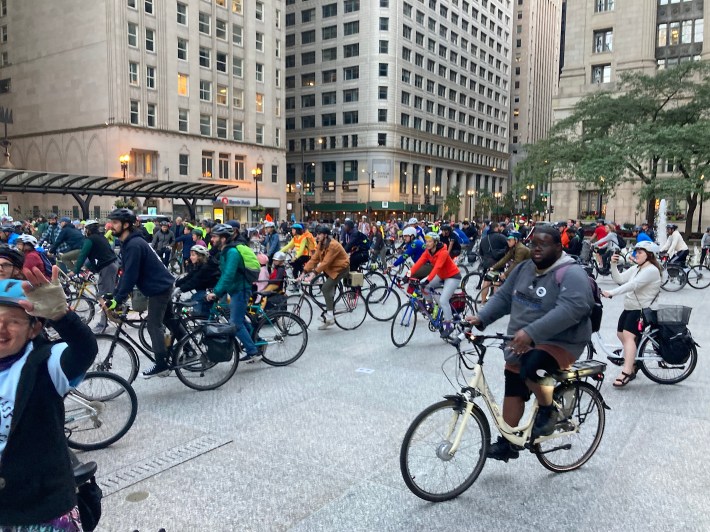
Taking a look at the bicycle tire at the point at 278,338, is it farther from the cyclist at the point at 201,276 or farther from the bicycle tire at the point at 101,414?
the bicycle tire at the point at 101,414

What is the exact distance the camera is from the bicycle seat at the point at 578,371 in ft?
14.5

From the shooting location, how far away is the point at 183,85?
53969mm

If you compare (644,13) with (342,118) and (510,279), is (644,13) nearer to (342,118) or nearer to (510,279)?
(342,118)

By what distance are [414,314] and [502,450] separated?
5.21 m

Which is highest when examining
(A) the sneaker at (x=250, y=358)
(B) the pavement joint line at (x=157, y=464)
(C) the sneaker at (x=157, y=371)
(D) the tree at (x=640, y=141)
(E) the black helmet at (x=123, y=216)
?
(D) the tree at (x=640, y=141)

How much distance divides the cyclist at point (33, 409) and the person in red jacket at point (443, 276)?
7.49m

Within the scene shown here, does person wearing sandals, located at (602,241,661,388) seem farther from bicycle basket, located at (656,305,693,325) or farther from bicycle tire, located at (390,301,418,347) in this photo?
bicycle tire, located at (390,301,418,347)

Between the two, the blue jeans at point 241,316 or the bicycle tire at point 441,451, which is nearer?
the bicycle tire at point 441,451

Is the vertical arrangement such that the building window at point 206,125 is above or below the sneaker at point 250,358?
above

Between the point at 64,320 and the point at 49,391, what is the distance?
298 mm

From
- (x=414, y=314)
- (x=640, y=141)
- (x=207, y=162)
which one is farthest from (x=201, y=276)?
(x=207, y=162)

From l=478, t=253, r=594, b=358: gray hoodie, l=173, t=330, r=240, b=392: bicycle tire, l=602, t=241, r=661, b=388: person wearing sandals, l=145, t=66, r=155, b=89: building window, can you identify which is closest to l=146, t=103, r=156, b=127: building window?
l=145, t=66, r=155, b=89: building window

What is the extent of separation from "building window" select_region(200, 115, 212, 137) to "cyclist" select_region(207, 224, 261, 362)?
51.7 meters

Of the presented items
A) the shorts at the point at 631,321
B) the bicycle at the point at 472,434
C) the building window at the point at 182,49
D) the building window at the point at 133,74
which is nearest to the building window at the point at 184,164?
the building window at the point at 133,74
